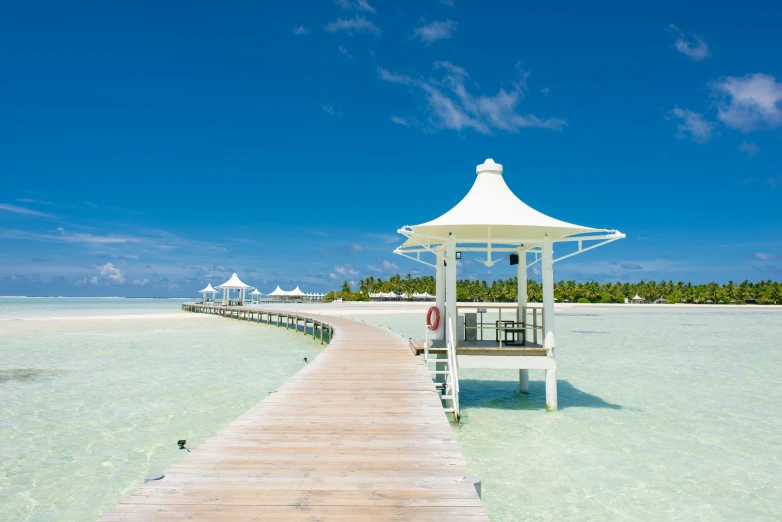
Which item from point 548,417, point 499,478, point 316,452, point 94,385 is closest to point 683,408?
point 548,417

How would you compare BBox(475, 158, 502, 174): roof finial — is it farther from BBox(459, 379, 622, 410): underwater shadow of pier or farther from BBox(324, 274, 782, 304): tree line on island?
BBox(324, 274, 782, 304): tree line on island

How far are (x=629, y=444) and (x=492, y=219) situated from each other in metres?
3.98

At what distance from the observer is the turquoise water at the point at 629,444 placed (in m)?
5.23

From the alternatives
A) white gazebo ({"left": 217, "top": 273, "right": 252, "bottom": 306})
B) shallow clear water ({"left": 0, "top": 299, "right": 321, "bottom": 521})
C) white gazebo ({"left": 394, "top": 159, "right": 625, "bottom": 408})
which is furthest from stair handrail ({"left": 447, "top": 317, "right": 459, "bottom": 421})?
white gazebo ({"left": 217, "top": 273, "right": 252, "bottom": 306})

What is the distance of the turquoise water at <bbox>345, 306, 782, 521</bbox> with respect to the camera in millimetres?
5230

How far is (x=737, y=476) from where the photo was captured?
5988 mm

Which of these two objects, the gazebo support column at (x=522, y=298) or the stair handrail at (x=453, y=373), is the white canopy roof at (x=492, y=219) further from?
the stair handrail at (x=453, y=373)

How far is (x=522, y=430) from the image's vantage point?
25.7 ft

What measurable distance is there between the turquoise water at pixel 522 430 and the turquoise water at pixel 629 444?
25 millimetres

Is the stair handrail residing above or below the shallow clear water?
above

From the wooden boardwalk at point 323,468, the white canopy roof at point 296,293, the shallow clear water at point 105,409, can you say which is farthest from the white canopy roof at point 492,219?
the white canopy roof at point 296,293

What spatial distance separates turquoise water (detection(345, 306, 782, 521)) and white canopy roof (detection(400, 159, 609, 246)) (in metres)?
3.24

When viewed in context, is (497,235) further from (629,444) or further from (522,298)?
(629,444)

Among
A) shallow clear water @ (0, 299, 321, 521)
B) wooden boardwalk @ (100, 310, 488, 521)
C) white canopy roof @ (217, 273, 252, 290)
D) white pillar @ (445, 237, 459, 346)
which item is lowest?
shallow clear water @ (0, 299, 321, 521)
